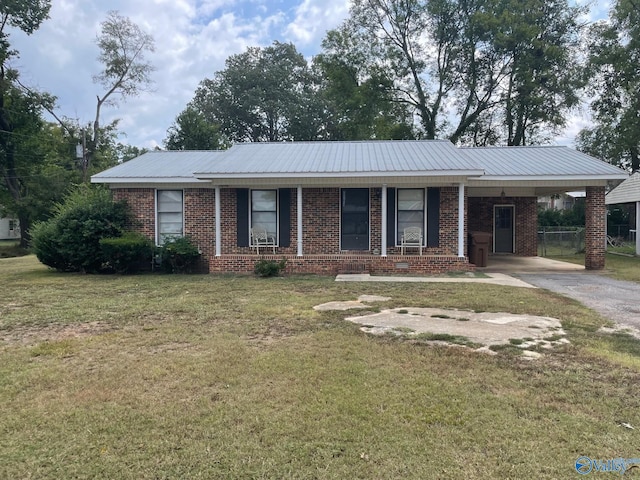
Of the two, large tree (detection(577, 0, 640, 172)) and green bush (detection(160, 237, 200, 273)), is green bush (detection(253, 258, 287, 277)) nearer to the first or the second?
green bush (detection(160, 237, 200, 273))

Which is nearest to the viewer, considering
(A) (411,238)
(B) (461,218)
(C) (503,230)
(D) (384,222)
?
(B) (461,218)

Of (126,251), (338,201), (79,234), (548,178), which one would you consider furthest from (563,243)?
(79,234)

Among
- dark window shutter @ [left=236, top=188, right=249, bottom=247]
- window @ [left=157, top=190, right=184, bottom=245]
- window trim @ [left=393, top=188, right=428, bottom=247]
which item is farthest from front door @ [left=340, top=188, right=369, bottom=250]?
window @ [left=157, top=190, right=184, bottom=245]

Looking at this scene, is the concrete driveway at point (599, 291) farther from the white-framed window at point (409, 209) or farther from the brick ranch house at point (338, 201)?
the white-framed window at point (409, 209)

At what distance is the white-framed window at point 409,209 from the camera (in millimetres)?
12539

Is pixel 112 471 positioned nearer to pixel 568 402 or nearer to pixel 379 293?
pixel 568 402

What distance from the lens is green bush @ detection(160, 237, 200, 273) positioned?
12117mm

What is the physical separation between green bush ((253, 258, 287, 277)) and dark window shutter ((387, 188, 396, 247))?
3.20 metres

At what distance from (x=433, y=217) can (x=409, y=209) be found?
72cm

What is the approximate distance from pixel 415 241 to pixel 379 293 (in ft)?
13.9

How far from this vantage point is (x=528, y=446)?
108 inches

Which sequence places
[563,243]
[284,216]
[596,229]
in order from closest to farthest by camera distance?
[596,229] < [284,216] < [563,243]

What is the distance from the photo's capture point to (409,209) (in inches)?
496

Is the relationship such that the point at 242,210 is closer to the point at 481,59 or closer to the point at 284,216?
the point at 284,216
